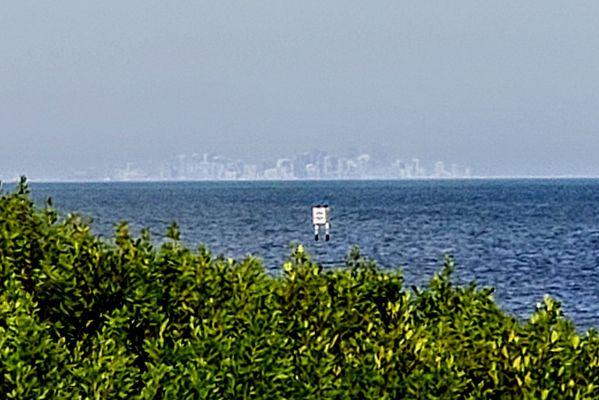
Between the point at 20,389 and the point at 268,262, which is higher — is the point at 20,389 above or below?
above

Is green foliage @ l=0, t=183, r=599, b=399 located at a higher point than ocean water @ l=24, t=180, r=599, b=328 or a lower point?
higher

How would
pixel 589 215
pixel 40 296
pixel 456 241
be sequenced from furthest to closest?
pixel 589 215 < pixel 456 241 < pixel 40 296

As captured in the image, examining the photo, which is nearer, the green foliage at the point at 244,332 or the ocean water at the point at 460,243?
the green foliage at the point at 244,332

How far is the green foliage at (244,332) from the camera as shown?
8859 millimetres

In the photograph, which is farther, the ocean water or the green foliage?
the ocean water

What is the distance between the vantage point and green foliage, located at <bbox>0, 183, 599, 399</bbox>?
8.86 meters

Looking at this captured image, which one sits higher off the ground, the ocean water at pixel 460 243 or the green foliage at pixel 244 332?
the green foliage at pixel 244 332

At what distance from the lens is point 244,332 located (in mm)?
9383

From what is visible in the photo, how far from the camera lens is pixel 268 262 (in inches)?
2970

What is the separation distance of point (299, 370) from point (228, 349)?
0.64m

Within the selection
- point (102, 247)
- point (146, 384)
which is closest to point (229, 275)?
point (102, 247)

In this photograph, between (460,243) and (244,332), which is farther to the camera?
(460,243)

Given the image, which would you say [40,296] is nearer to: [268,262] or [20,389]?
[20,389]

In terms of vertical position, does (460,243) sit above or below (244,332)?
below
